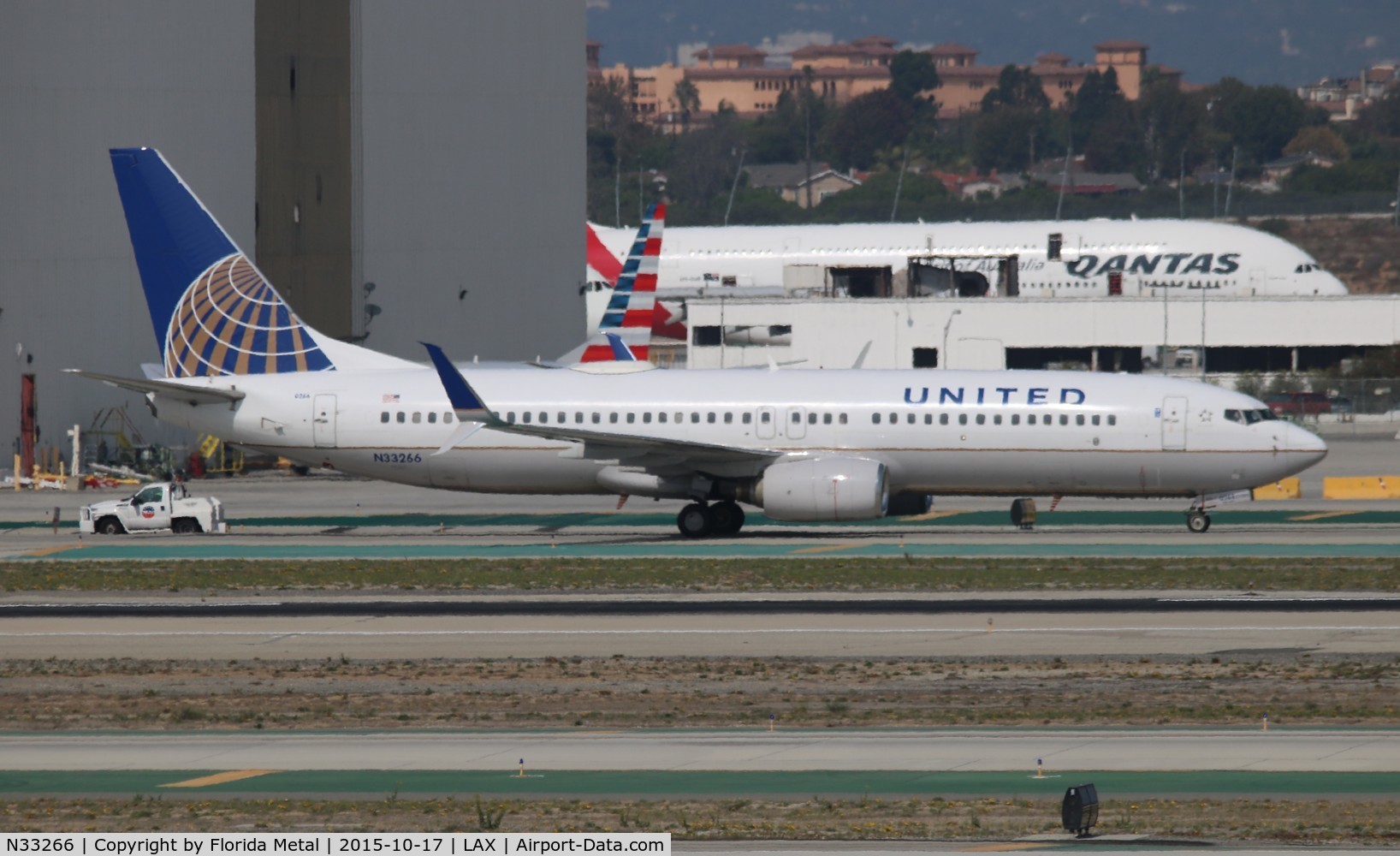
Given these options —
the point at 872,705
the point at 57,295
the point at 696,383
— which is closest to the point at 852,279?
the point at 57,295

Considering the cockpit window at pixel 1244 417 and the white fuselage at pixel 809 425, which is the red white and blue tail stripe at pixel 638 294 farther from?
the cockpit window at pixel 1244 417

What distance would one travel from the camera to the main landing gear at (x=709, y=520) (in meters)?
44.1

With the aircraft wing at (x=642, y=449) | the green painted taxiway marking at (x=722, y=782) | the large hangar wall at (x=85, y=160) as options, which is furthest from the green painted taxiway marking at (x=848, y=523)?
the green painted taxiway marking at (x=722, y=782)

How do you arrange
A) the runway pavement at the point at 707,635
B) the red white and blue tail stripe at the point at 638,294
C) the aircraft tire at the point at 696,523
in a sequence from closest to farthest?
the runway pavement at the point at 707,635 → the aircraft tire at the point at 696,523 → the red white and blue tail stripe at the point at 638,294

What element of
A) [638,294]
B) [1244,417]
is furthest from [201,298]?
[1244,417]

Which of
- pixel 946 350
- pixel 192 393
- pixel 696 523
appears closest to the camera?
pixel 696 523

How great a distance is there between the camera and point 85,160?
6319cm

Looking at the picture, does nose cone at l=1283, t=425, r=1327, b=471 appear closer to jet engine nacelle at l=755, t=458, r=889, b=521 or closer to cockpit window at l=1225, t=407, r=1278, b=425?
cockpit window at l=1225, t=407, r=1278, b=425

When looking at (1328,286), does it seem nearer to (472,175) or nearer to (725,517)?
(472,175)

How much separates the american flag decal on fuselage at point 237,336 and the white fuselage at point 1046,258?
43.8 m

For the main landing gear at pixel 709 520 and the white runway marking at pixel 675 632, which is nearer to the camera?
the white runway marking at pixel 675 632

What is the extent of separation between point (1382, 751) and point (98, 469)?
49952 mm

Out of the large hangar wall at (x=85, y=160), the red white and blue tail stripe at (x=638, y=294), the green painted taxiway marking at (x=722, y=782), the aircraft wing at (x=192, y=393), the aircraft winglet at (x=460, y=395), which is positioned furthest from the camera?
the red white and blue tail stripe at (x=638, y=294)

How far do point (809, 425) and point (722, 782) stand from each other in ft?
80.2
